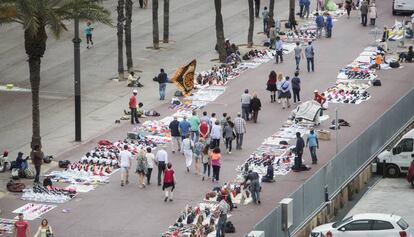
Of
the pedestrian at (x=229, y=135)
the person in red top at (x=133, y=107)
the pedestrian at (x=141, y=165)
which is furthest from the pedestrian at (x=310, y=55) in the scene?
the pedestrian at (x=141, y=165)

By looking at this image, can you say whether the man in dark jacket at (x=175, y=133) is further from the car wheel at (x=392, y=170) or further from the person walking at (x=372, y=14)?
the person walking at (x=372, y=14)

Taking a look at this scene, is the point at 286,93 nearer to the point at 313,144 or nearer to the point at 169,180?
the point at 313,144

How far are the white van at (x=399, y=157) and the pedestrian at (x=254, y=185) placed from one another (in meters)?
7.54

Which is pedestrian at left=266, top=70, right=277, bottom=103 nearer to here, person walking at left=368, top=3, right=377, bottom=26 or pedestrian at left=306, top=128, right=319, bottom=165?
pedestrian at left=306, top=128, right=319, bottom=165

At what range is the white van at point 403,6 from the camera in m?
78.7

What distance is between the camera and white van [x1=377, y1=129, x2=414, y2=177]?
4991cm

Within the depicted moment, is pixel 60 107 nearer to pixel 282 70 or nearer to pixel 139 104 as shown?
pixel 139 104

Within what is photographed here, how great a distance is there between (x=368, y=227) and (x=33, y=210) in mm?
11149

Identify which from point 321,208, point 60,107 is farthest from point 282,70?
point 321,208

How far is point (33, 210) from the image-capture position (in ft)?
145

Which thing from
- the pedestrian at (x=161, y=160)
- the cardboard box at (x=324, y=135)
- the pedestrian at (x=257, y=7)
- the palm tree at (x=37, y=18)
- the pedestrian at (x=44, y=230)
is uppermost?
the palm tree at (x=37, y=18)

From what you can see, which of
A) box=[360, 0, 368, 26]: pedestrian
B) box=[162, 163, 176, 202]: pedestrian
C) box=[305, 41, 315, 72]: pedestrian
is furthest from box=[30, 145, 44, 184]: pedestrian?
box=[360, 0, 368, 26]: pedestrian

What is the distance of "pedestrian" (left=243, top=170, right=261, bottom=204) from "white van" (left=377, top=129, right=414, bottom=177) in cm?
754

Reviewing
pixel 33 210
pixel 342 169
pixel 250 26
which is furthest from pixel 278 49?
pixel 33 210
